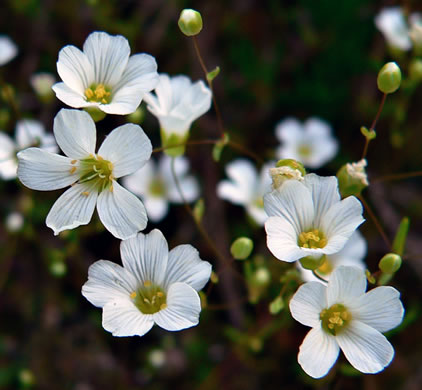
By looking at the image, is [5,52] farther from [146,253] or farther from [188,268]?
[188,268]

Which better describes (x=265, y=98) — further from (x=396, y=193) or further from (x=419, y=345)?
(x=419, y=345)

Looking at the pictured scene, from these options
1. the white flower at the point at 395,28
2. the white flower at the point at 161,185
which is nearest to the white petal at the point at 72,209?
the white flower at the point at 161,185

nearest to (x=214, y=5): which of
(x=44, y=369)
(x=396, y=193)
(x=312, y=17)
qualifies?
(x=312, y=17)

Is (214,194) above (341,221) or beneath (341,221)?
beneath

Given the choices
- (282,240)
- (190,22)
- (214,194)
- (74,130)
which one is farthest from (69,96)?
(214,194)

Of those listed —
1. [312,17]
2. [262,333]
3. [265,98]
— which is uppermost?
[312,17]

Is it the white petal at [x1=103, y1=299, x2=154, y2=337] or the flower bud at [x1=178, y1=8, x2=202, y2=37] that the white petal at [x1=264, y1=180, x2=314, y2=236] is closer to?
the white petal at [x1=103, y1=299, x2=154, y2=337]
